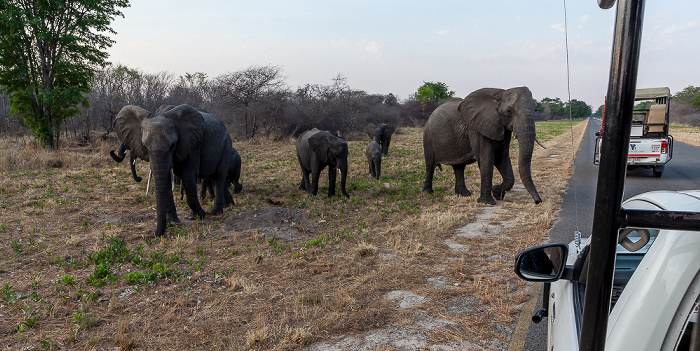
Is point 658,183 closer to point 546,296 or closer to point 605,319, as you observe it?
point 546,296

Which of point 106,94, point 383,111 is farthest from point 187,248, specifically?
point 383,111

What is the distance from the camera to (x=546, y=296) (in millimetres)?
3162

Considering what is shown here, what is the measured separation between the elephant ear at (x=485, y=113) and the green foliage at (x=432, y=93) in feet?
171

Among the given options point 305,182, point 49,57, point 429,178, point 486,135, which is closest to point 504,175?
point 486,135

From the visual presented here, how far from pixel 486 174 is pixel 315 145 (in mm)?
4029

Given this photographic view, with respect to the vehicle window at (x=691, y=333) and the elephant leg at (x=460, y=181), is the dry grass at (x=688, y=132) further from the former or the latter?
the elephant leg at (x=460, y=181)

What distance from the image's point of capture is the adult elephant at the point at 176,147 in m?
7.54

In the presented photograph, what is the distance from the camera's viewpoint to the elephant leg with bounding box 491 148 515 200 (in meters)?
9.82

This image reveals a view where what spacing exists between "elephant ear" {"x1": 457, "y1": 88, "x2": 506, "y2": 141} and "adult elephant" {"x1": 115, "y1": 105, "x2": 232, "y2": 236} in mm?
5416

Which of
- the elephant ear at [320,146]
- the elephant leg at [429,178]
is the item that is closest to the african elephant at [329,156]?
the elephant ear at [320,146]

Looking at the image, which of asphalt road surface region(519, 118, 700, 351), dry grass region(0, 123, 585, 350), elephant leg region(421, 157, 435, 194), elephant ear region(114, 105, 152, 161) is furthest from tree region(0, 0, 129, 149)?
asphalt road surface region(519, 118, 700, 351)

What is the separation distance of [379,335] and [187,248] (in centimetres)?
385

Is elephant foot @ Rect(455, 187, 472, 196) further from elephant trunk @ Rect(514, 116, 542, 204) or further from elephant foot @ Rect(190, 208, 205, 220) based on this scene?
elephant foot @ Rect(190, 208, 205, 220)

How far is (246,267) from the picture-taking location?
19.3 feet
